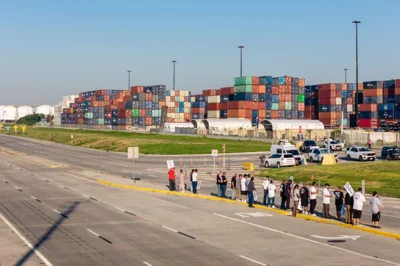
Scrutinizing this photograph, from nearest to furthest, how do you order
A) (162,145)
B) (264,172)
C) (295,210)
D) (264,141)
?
1. (295,210)
2. (264,172)
3. (162,145)
4. (264,141)

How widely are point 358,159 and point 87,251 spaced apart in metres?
47.0

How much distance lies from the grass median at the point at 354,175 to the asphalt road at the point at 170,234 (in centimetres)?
702

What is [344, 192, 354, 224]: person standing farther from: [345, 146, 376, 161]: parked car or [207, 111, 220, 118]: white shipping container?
[207, 111, 220, 118]: white shipping container

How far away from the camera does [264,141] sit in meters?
99.8

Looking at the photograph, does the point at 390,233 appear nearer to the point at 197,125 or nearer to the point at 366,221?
the point at 366,221

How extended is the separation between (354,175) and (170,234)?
25322 millimetres

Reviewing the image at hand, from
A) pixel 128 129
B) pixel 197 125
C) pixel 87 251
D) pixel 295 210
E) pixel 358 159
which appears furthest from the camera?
pixel 128 129

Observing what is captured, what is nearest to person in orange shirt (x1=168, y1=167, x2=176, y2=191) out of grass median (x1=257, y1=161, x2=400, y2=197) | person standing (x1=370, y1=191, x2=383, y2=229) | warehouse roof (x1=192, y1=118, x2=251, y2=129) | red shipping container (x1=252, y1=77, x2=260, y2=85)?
grass median (x1=257, y1=161, x2=400, y2=197)

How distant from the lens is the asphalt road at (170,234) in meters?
18.7

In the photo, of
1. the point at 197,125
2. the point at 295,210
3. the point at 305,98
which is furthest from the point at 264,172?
the point at 305,98

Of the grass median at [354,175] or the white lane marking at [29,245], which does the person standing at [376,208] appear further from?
the grass median at [354,175]

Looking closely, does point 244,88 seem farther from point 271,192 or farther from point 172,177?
Result: point 271,192

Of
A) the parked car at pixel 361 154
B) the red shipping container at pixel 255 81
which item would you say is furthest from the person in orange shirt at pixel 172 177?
the red shipping container at pixel 255 81

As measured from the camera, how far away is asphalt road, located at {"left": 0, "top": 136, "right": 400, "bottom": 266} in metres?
18.7
